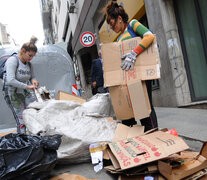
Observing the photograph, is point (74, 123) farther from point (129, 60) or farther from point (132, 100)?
point (129, 60)

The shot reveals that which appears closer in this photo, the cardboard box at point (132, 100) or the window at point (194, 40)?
the cardboard box at point (132, 100)

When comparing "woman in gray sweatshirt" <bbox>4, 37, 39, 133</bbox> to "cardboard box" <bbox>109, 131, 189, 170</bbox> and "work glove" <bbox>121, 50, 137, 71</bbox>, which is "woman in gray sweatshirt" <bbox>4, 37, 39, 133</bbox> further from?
A: "cardboard box" <bbox>109, 131, 189, 170</bbox>

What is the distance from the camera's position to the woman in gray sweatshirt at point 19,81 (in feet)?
9.09

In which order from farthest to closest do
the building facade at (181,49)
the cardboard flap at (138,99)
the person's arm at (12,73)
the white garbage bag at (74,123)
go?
the building facade at (181,49) → the person's arm at (12,73) → the white garbage bag at (74,123) → the cardboard flap at (138,99)

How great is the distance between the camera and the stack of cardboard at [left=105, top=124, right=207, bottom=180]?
4.44ft

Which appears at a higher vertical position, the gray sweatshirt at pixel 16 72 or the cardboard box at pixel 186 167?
the gray sweatshirt at pixel 16 72

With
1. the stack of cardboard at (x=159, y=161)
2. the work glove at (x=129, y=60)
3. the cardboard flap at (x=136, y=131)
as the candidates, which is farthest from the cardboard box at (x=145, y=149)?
the work glove at (x=129, y=60)

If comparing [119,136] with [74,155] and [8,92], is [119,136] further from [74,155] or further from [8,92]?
[8,92]

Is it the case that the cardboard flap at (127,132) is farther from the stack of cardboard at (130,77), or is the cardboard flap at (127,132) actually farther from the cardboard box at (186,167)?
the cardboard box at (186,167)

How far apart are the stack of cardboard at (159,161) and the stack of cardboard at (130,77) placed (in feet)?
1.18

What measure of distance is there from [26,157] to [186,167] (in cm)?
113

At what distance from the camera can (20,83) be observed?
2.80 m

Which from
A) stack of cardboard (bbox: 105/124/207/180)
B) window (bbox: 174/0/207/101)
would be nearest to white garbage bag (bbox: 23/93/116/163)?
stack of cardboard (bbox: 105/124/207/180)

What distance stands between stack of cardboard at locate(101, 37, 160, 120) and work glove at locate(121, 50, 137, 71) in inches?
1.7
